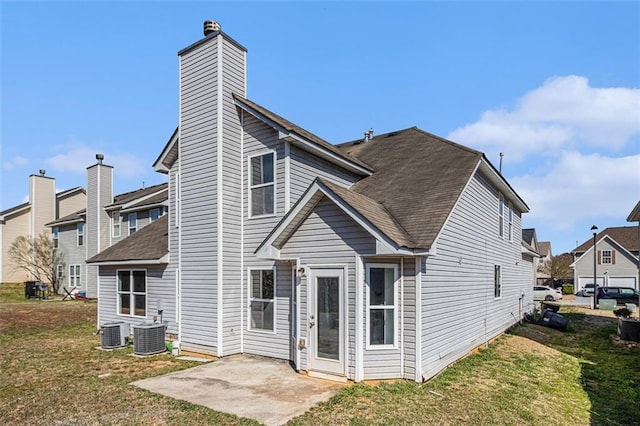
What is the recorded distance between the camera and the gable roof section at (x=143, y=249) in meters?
12.3

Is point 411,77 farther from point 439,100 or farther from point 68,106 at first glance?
point 68,106

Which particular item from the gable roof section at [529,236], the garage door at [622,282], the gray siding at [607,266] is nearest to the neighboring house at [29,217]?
the gable roof section at [529,236]

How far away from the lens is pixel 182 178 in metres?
11.6

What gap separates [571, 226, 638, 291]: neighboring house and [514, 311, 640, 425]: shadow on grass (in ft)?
92.7

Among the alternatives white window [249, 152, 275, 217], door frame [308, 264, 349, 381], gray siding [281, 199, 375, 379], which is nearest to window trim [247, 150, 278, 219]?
white window [249, 152, 275, 217]

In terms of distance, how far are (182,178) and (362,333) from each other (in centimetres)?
703

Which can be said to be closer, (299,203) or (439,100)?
(299,203)

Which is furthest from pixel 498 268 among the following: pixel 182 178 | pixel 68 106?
pixel 68 106

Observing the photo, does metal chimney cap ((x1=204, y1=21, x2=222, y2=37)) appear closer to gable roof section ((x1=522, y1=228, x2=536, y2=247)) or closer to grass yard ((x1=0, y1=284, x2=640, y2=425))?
grass yard ((x1=0, y1=284, x2=640, y2=425))

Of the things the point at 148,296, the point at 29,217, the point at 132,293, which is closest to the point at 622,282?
the point at 148,296

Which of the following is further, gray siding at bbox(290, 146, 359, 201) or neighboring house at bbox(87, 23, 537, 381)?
gray siding at bbox(290, 146, 359, 201)

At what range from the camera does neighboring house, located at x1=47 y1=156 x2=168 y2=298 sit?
2267cm

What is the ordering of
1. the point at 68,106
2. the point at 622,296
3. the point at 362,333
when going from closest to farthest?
1. the point at 362,333
2. the point at 68,106
3. the point at 622,296

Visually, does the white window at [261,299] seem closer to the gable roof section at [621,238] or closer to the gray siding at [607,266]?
the gray siding at [607,266]
